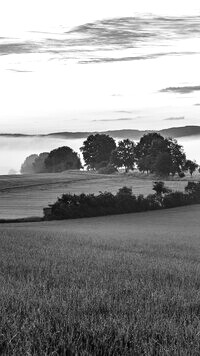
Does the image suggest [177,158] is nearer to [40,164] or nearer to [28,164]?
[40,164]

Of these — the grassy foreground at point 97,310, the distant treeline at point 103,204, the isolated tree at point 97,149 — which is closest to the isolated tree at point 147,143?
the isolated tree at point 97,149

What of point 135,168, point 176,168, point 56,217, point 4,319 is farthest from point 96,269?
point 135,168

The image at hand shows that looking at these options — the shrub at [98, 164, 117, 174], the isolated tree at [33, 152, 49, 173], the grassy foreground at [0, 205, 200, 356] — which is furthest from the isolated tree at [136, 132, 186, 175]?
the grassy foreground at [0, 205, 200, 356]

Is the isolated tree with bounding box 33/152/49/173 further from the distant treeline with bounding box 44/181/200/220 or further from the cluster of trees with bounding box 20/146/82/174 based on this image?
the distant treeline with bounding box 44/181/200/220

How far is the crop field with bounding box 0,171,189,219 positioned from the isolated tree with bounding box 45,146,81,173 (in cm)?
2770

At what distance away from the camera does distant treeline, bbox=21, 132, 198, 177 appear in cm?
9323

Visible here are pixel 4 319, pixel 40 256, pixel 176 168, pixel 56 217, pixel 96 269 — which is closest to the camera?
pixel 4 319

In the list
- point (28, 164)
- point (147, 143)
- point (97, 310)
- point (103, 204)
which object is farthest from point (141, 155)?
point (97, 310)

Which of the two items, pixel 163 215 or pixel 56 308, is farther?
pixel 163 215

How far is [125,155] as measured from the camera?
108 meters

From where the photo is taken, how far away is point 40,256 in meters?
→ 14.1

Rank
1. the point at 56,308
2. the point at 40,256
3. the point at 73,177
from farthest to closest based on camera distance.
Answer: the point at 73,177 → the point at 40,256 → the point at 56,308

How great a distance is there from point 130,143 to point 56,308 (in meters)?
101

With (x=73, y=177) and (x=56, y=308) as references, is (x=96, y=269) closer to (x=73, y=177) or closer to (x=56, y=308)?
(x=56, y=308)
